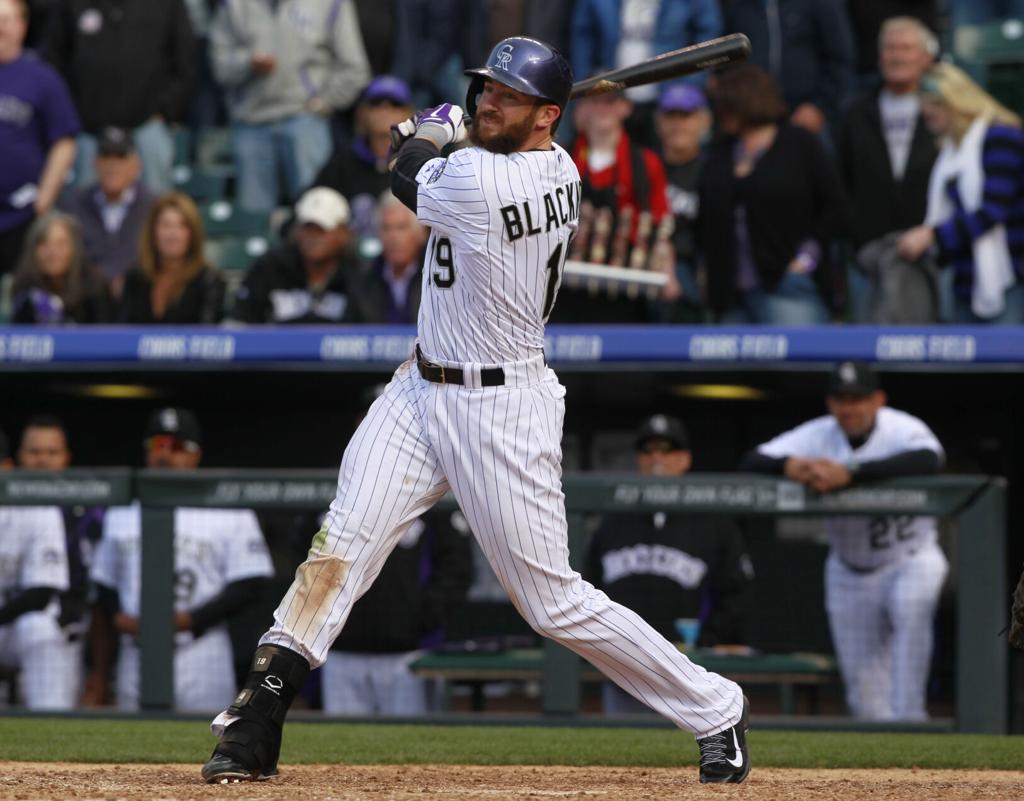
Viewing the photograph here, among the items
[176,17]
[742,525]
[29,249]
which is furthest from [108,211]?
[742,525]

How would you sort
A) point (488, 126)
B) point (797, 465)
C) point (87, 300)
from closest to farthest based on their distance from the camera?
1. point (488, 126)
2. point (797, 465)
3. point (87, 300)

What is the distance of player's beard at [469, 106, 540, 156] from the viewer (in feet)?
13.1

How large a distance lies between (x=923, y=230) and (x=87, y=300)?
3720mm

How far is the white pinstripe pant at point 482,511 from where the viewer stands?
3982 mm

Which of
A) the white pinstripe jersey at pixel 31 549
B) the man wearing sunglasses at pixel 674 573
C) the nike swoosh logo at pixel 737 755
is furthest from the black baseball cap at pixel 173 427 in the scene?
the nike swoosh logo at pixel 737 755

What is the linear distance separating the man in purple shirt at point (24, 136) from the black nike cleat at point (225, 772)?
5278 mm

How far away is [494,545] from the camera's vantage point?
4008mm

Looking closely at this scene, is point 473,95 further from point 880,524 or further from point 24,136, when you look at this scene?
point 24,136

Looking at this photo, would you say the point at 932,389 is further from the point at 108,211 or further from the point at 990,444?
the point at 108,211

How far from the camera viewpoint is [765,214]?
7621 mm

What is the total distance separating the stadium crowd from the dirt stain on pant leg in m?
3.73

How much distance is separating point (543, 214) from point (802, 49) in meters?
5.05

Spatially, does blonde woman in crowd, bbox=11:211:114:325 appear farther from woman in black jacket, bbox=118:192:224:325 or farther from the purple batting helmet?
the purple batting helmet

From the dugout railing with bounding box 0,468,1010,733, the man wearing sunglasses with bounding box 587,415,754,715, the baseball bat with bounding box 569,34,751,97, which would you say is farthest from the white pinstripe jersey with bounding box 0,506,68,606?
→ the baseball bat with bounding box 569,34,751,97
